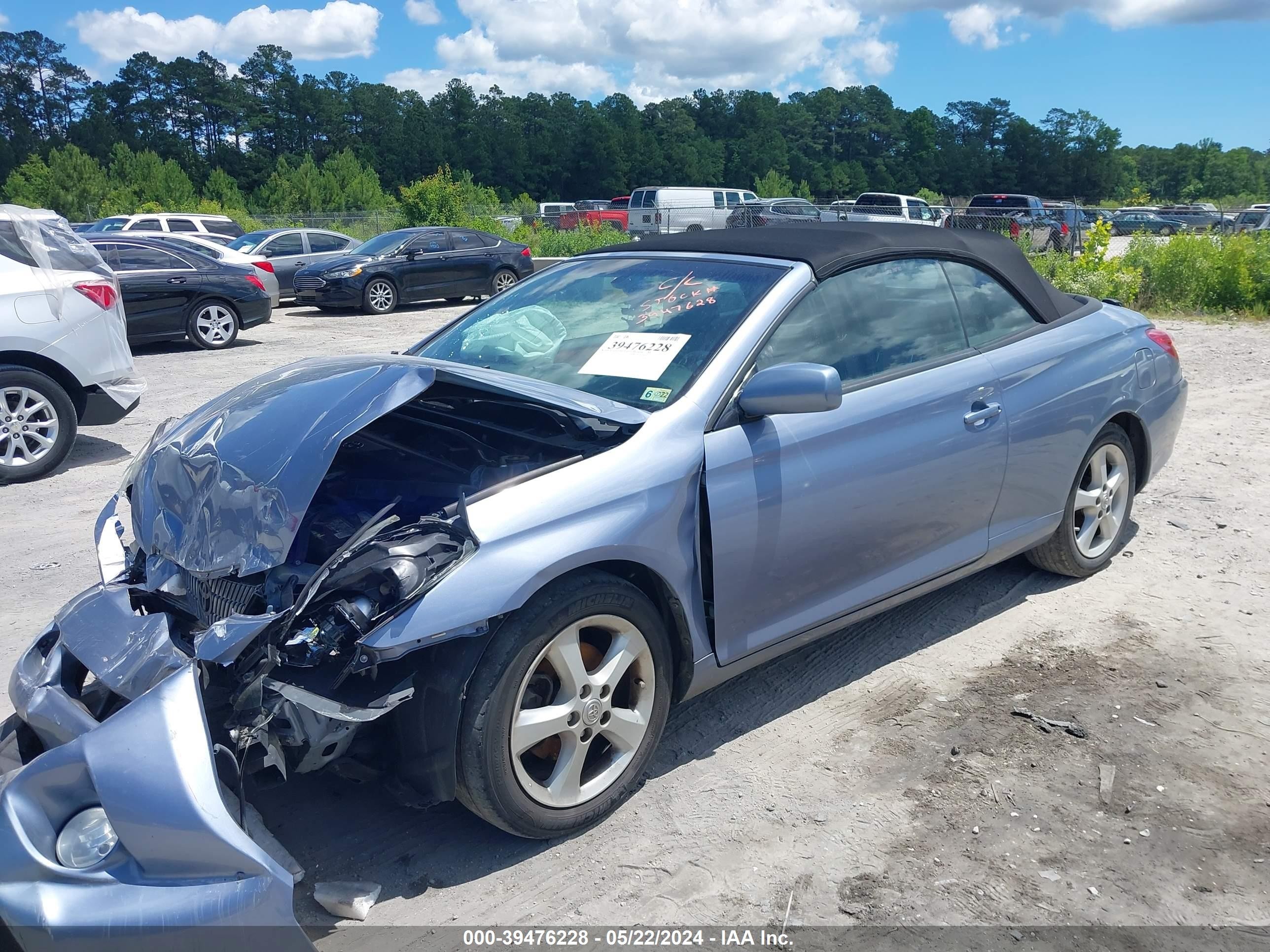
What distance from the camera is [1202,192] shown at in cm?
8881

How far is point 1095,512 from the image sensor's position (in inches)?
196

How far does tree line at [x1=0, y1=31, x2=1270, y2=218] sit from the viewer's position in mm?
86625

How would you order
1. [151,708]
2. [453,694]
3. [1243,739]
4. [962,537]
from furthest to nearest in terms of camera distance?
[962,537] < [1243,739] < [453,694] < [151,708]

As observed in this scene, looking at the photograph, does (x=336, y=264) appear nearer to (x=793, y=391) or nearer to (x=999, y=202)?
(x=793, y=391)

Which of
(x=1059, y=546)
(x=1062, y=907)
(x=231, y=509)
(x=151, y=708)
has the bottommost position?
(x=1062, y=907)

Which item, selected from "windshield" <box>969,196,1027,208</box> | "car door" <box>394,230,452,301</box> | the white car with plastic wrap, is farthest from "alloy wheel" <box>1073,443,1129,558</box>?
"windshield" <box>969,196,1027,208</box>

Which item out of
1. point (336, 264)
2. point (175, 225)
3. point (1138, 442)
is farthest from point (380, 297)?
point (1138, 442)

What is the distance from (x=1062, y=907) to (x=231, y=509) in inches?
102

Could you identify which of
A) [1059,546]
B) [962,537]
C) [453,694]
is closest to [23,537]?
[453,694]

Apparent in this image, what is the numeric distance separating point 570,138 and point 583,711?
343 ft

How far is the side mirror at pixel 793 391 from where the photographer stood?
3256 millimetres

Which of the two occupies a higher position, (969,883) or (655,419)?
(655,419)

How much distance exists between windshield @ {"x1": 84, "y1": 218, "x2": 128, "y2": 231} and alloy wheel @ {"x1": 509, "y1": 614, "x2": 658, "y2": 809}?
21.9 m

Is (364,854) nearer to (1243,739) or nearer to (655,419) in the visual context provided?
(655,419)
